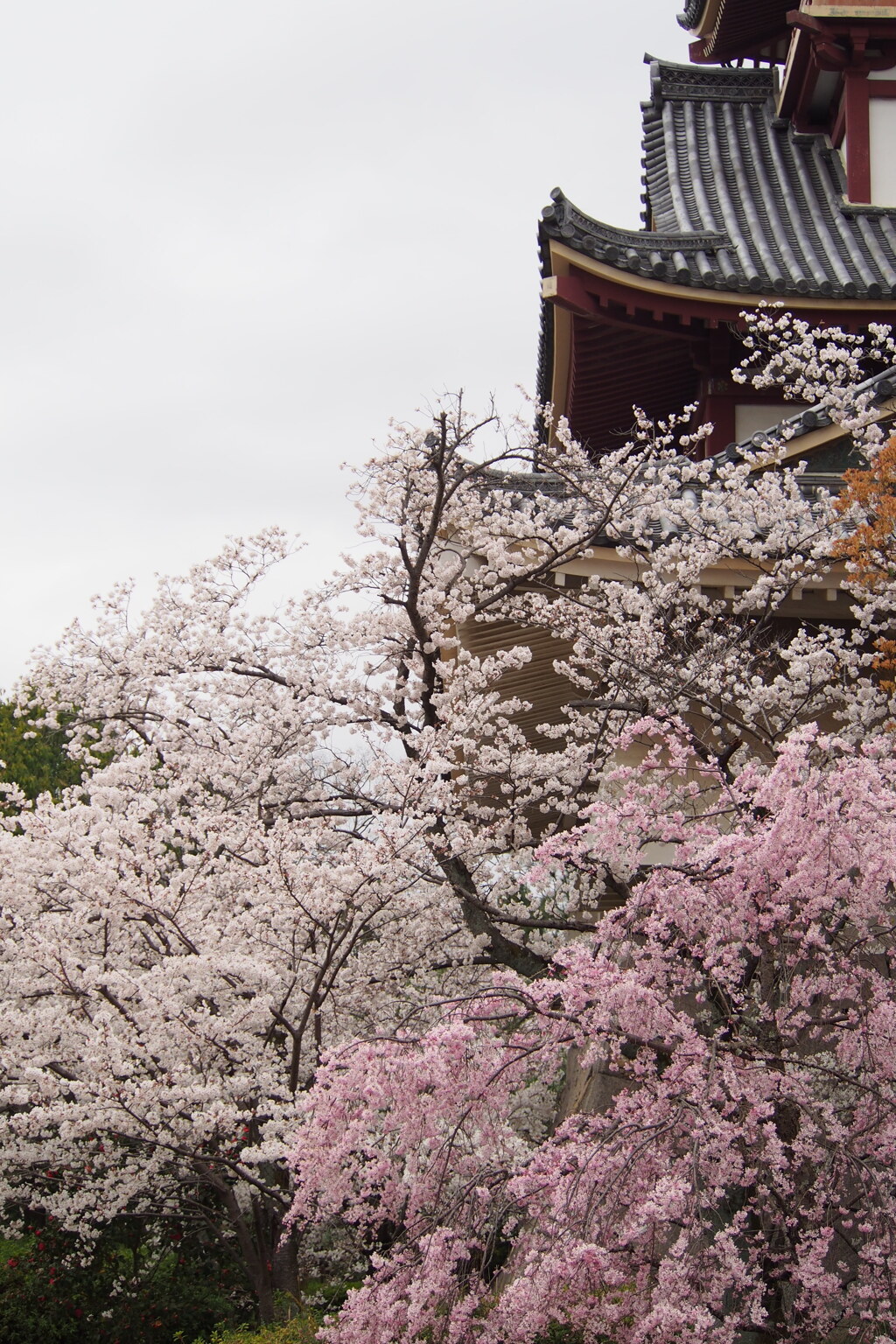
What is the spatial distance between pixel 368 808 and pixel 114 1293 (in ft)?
13.4

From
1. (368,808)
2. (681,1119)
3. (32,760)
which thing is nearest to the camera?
(681,1119)

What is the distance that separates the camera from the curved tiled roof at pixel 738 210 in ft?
32.9

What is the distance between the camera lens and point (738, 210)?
42.2 ft

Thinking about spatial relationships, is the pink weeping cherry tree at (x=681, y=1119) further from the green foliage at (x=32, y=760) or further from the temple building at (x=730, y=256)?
the green foliage at (x=32, y=760)

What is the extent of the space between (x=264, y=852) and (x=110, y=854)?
87 centimetres

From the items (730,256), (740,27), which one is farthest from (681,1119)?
(740,27)

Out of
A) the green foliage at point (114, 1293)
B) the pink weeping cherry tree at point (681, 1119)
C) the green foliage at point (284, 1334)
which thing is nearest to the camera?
the pink weeping cherry tree at point (681, 1119)

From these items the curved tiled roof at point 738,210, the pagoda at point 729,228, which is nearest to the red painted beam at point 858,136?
the pagoda at point 729,228

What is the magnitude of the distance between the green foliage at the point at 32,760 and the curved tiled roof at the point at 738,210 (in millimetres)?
17520

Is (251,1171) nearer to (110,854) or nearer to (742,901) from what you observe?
(110,854)

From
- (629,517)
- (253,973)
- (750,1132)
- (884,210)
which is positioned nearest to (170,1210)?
(253,973)

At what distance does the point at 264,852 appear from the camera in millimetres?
7297

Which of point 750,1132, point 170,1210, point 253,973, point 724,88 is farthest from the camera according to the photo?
point 724,88

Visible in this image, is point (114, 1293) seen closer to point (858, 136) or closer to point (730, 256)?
point (730, 256)
